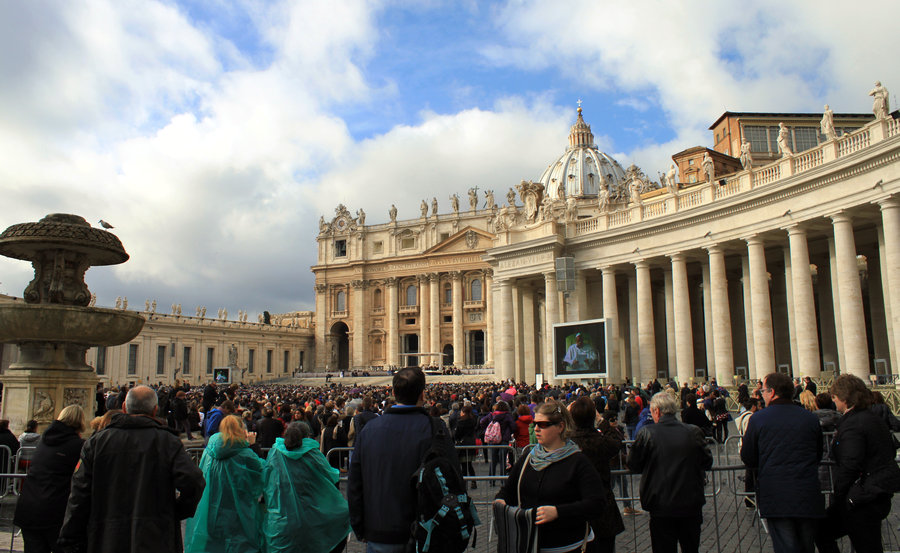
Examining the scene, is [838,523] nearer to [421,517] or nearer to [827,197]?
[421,517]

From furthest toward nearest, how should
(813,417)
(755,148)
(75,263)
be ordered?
(755,148) → (75,263) → (813,417)

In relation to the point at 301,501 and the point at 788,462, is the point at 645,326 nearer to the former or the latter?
the point at 788,462

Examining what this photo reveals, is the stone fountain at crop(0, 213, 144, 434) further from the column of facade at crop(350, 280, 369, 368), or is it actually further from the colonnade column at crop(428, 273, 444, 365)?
the column of facade at crop(350, 280, 369, 368)

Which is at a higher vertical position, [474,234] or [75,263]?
[474,234]

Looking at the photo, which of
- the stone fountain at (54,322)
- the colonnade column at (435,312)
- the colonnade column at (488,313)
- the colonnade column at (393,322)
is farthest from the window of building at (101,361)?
the stone fountain at (54,322)

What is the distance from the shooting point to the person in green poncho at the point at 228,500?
5.65 metres

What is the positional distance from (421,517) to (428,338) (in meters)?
72.2

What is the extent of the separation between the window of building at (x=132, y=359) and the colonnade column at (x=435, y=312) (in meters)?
30.9

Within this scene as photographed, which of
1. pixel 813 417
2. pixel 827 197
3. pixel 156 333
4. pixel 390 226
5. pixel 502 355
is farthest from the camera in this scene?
pixel 390 226

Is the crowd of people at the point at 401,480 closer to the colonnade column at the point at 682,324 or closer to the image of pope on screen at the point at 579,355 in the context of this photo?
the image of pope on screen at the point at 579,355

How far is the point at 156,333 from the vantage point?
191ft

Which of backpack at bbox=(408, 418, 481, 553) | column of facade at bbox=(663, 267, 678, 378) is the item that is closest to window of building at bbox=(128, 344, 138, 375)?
column of facade at bbox=(663, 267, 678, 378)

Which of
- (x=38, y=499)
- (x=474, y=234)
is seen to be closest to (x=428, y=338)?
(x=474, y=234)

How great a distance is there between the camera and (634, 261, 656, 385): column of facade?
90.6ft
